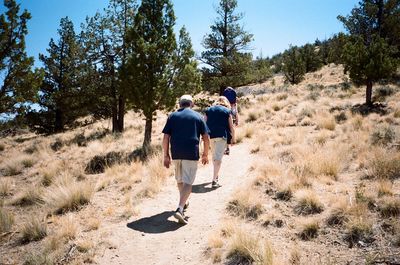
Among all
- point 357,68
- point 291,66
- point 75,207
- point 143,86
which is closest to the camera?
point 75,207

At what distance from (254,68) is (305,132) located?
988 cm

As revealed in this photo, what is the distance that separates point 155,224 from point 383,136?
8237mm

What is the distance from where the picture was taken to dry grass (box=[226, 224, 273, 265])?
170 inches

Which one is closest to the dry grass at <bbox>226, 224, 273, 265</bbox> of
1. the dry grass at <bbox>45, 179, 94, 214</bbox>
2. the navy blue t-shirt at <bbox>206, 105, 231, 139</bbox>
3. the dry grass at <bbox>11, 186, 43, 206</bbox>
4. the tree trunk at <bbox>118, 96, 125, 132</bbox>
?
the navy blue t-shirt at <bbox>206, 105, 231, 139</bbox>

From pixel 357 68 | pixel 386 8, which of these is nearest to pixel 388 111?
pixel 357 68

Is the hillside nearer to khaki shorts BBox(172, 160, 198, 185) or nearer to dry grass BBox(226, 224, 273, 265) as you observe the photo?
dry grass BBox(226, 224, 273, 265)

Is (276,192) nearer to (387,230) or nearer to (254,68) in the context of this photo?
(387,230)

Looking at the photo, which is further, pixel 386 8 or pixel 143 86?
pixel 386 8

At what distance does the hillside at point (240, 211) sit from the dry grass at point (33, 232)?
0.02m

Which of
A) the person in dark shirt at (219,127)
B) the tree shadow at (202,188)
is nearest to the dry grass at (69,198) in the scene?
the tree shadow at (202,188)

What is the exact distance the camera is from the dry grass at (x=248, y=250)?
431 cm

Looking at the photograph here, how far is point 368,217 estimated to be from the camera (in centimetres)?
520

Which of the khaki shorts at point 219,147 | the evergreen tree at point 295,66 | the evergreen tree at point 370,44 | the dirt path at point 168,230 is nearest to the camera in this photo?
the dirt path at point 168,230

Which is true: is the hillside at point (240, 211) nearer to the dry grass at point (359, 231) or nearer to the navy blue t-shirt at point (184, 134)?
the dry grass at point (359, 231)
